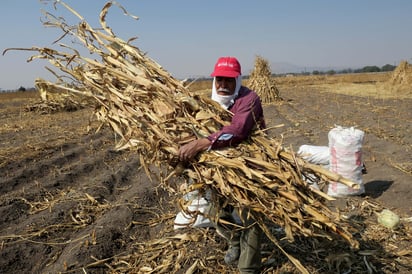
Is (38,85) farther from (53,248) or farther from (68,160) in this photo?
(68,160)

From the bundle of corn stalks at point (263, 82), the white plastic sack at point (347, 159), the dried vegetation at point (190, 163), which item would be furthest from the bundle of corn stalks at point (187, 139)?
the bundle of corn stalks at point (263, 82)

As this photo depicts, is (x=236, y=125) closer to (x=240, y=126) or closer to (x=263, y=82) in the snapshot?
(x=240, y=126)

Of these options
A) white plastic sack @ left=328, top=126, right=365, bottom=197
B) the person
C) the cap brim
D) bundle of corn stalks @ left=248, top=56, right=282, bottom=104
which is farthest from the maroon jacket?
bundle of corn stalks @ left=248, top=56, right=282, bottom=104

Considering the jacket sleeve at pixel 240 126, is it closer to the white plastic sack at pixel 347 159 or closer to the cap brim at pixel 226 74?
the cap brim at pixel 226 74

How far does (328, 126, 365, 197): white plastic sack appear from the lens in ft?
13.6

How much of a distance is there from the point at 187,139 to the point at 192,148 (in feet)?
0.45

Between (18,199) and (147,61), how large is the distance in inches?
118

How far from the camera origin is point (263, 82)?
54.2 feet

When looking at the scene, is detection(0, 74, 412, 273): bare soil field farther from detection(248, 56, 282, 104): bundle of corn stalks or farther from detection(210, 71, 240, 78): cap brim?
detection(248, 56, 282, 104): bundle of corn stalks

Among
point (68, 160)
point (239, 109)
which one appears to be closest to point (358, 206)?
point (239, 109)

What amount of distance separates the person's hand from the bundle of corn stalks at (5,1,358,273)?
6 cm

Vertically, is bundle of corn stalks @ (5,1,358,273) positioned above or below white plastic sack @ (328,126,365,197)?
above

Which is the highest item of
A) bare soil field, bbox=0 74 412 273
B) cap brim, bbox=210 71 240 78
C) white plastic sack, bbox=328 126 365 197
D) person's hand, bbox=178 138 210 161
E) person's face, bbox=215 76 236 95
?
cap brim, bbox=210 71 240 78

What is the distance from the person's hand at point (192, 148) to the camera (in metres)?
2.43
